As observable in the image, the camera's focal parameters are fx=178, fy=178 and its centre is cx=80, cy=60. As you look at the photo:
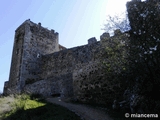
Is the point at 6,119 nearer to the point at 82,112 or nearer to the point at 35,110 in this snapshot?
the point at 35,110

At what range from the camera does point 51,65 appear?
2177cm

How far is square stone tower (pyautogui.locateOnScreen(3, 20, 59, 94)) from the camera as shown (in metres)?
21.7

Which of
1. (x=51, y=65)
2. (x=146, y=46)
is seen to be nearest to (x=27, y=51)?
(x=51, y=65)

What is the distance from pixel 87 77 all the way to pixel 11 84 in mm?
11534

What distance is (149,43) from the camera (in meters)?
8.93

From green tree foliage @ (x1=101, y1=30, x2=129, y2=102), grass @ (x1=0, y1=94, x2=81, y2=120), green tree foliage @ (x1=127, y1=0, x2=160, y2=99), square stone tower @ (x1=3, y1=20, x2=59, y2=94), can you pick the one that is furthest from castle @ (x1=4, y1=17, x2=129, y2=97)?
green tree foliage @ (x1=127, y1=0, x2=160, y2=99)

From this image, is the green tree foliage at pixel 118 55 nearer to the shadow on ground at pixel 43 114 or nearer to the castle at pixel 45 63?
the shadow on ground at pixel 43 114

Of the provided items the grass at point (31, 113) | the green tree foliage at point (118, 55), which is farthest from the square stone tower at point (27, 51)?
the green tree foliage at point (118, 55)

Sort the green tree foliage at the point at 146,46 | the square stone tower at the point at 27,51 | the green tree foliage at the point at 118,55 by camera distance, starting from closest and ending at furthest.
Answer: the green tree foliage at the point at 146,46 < the green tree foliage at the point at 118,55 < the square stone tower at the point at 27,51

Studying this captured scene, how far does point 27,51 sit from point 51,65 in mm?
3869

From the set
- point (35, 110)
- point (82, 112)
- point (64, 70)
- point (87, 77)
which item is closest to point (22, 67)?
point (64, 70)

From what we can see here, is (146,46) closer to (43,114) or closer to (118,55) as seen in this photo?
(118,55)

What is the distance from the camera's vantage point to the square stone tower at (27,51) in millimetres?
21672

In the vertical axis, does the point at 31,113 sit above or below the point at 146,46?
below
